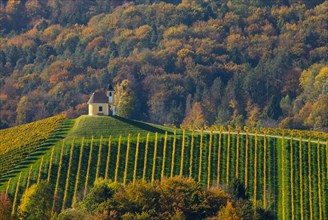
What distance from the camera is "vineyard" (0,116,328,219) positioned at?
4493 inches

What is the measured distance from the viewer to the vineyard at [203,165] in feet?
374

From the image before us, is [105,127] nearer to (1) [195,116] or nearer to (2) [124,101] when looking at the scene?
(2) [124,101]

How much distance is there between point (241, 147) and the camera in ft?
400

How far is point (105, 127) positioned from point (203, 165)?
1227 cm

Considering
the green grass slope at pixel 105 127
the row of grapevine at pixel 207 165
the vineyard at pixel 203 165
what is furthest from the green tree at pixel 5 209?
the green grass slope at pixel 105 127

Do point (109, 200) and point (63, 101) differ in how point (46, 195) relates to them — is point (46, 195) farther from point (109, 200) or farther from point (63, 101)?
point (63, 101)

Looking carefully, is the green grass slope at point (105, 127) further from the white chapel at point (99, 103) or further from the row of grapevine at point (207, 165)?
the row of grapevine at point (207, 165)

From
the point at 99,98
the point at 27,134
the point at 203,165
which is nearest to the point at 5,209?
the point at 203,165

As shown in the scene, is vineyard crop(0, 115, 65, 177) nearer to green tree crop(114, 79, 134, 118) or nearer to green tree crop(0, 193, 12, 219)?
green tree crop(0, 193, 12, 219)

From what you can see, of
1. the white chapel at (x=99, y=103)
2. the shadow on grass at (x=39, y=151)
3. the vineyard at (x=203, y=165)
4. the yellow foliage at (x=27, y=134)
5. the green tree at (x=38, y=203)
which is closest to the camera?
the green tree at (x=38, y=203)

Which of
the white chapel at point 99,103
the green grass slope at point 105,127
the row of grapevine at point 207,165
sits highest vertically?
the white chapel at point 99,103

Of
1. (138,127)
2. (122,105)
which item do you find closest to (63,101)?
(122,105)

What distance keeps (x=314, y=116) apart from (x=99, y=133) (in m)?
47.9

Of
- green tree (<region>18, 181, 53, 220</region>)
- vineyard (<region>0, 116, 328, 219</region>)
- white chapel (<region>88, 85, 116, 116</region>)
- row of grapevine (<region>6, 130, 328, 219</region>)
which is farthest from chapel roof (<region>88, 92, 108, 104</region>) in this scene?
green tree (<region>18, 181, 53, 220</region>)
